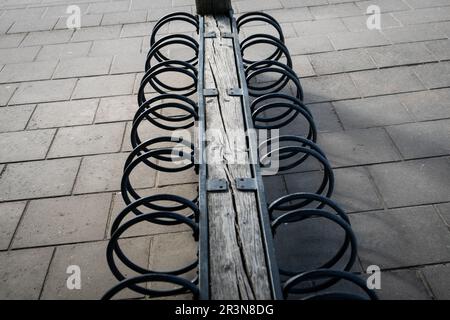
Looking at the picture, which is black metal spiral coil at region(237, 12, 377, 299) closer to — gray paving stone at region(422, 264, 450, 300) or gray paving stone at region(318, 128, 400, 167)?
gray paving stone at region(318, 128, 400, 167)

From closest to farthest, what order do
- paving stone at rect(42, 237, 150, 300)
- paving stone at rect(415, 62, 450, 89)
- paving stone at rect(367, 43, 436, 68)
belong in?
paving stone at rect(42, 237, 150, 300)
paving stone at rect(415, 62, 450, 89)
paving stone at rect(367, 43, 436, 68)

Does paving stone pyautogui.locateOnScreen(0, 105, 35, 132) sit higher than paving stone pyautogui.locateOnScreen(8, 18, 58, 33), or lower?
lower

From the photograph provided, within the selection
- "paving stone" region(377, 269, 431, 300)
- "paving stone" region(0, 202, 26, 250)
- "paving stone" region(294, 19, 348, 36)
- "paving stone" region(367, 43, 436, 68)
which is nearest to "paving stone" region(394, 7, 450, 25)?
"paving stone" region(367, 43, 436, 68)

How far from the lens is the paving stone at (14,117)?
449 centimetres

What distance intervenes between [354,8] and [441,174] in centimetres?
357

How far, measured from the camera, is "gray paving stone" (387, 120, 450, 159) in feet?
12.4

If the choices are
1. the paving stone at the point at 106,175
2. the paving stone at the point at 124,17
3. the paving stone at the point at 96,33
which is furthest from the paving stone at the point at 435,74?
the paving stone at the point at 96,33

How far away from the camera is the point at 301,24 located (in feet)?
19.2

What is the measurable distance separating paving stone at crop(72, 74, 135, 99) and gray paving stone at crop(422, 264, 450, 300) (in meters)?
3.64

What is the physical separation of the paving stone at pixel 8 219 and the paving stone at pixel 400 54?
4.28 meters

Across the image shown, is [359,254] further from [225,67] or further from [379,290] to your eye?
[225,67]

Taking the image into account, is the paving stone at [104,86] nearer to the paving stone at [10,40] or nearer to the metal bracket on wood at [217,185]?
the paving stone at [10,40]
